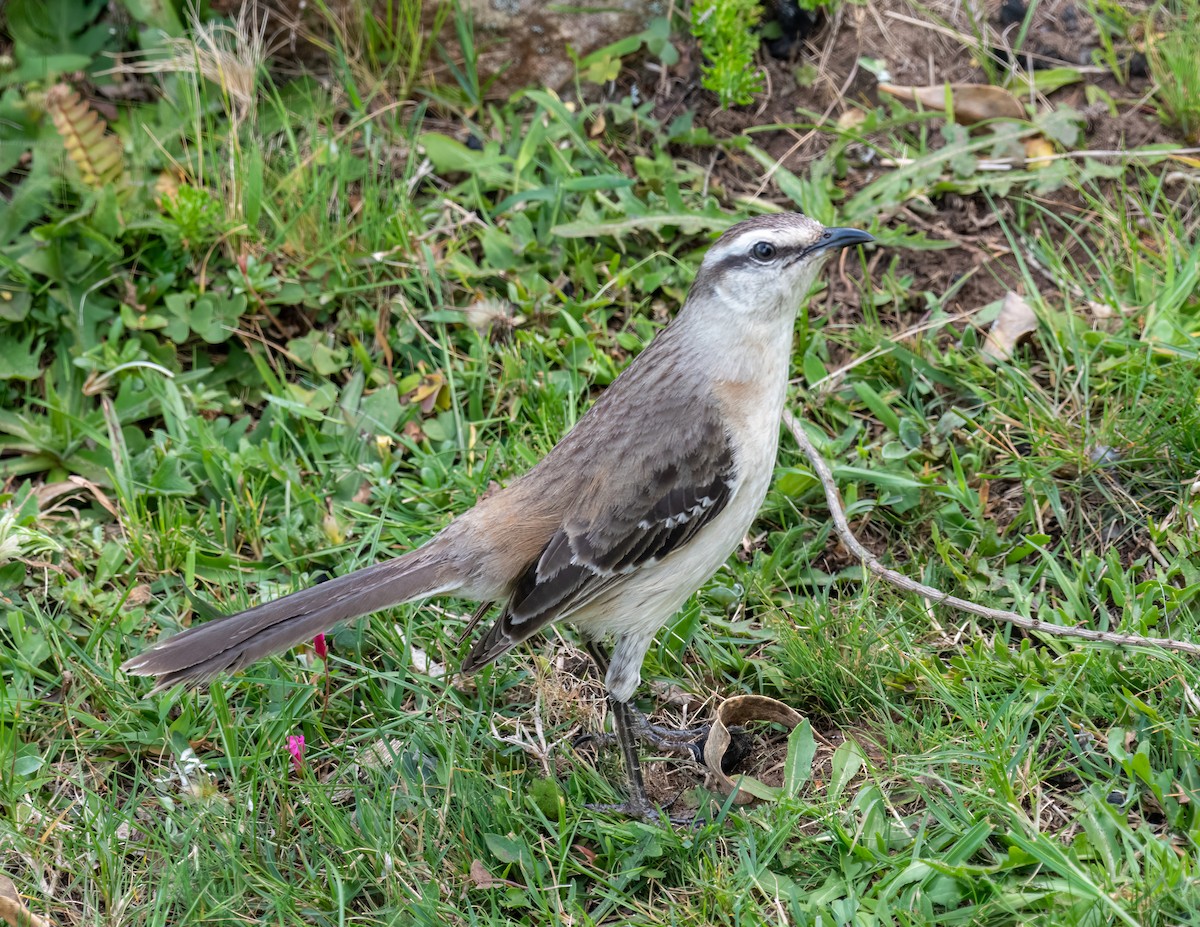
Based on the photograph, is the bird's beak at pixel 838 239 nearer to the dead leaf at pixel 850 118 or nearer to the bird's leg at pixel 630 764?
the bird's leg at pixel 630 764

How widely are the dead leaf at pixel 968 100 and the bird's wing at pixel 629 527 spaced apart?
3327 millimetres

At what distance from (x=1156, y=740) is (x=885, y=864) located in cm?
110

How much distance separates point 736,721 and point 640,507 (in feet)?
3.25

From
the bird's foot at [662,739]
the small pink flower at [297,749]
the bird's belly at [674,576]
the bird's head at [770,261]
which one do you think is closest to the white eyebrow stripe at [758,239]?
the bird's head at [770,261]

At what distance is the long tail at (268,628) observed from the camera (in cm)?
454

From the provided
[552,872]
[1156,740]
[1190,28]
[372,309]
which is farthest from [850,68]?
[552,872]

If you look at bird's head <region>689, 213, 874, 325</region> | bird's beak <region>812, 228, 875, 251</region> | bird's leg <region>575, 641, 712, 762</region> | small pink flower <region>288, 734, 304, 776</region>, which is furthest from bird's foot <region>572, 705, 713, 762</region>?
bird's beak <region>812, 228, 875, 251</region>

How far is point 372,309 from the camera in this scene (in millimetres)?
6891

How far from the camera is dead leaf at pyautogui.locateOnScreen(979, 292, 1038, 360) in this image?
20.1 ft

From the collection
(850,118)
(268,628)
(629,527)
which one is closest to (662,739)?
(629,527)

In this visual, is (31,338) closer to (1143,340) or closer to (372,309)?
(372,309)

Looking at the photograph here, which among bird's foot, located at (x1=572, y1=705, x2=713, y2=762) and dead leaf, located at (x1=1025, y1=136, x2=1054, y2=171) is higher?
dead leaf, located at (x1=1025, y1=136, x2=1054, y2=171)

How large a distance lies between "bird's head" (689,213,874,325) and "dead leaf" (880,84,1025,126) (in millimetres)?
2570

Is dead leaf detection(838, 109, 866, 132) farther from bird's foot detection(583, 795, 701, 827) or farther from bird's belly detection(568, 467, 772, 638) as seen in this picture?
bird's foot detection(583, 795, 701, 827)
